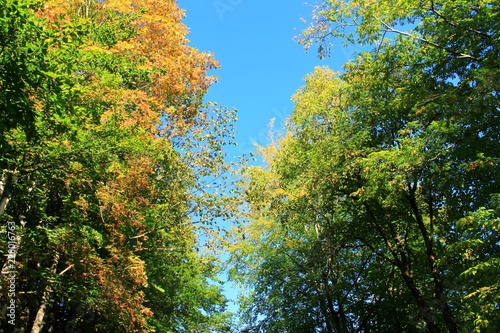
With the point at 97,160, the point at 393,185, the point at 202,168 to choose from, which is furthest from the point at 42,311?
the point at 393,185

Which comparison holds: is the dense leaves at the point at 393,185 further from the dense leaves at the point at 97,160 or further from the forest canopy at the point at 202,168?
the dense leaves at the point at 97,160

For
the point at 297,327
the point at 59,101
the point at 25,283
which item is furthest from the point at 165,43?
the point at 297,327

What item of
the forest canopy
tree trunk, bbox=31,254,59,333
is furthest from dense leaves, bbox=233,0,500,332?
tree trunk, bbox=31,254,59,333

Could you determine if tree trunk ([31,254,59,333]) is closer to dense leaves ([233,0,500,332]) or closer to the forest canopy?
the forest canopy

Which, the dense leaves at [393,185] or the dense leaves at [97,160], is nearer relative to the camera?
the dense leaves at [97,160]

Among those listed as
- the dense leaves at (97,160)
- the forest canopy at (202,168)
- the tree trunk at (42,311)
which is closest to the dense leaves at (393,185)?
the forest canopy at (202,168)

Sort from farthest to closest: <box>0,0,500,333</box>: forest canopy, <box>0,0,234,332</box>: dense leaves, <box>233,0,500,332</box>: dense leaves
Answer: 1. <box>233,0,500,332</box>: dense leaves
2. <box>0,0,500,333</box>: forest canopy
3. <box>0,0,234,332</box>: dense leaves

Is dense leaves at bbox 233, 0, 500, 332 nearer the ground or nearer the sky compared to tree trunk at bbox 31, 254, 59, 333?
nearer the sky

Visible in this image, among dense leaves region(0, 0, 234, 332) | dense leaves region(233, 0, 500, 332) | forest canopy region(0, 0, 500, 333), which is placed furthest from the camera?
dense leaves region(233, 0, 500, 332)

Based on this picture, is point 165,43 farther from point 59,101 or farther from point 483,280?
point 483,280

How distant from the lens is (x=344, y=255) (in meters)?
16.9

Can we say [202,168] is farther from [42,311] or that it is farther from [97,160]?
[42,311]

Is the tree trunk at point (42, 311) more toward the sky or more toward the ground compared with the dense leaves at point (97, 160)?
more toward the ground

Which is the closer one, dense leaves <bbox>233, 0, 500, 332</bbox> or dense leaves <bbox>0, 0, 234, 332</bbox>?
dense leaves <bbox>0, 0, 234, 332</bbox>
